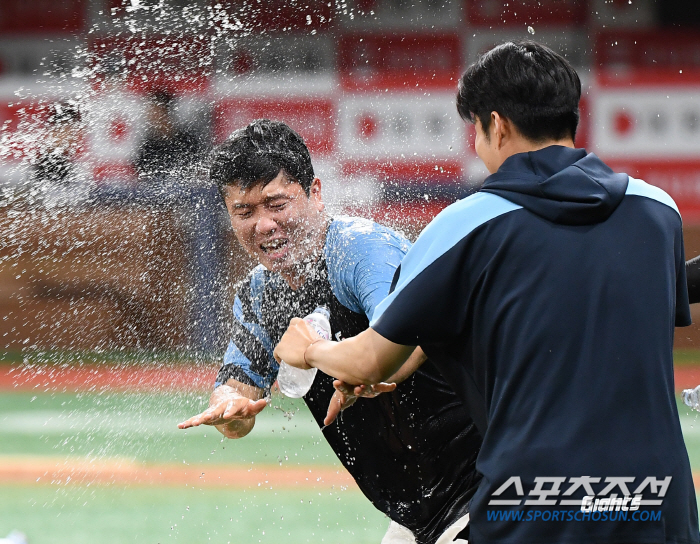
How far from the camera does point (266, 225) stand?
Result: 272 centimetres

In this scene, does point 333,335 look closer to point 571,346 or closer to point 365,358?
point 365,358

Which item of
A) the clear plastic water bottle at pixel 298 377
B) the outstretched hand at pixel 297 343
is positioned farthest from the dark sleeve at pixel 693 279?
the clear plastic water bottle at pixel 298 377

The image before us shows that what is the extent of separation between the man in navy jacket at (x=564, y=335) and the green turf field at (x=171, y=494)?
5.87ft

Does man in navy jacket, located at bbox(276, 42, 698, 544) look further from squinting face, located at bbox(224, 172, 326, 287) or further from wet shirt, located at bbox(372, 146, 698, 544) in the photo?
squinting face, located at bbox(224, 172, 326, 287)

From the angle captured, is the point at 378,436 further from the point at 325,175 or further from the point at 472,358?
the point at 325,175

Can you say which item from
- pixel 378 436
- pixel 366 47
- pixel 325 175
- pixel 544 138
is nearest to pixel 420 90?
pixel 366 47

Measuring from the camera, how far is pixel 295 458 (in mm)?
5969

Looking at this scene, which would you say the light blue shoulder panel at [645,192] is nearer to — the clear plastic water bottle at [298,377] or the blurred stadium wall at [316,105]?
the clear plastic water bottle at [298,377]

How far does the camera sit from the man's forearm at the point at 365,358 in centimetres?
170

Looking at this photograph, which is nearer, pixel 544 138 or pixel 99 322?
pixel 544 138

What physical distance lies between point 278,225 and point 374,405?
66 centimetres

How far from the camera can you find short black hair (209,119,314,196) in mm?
2744

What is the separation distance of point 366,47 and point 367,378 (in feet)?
26.5

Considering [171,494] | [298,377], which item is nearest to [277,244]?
[298,377]
